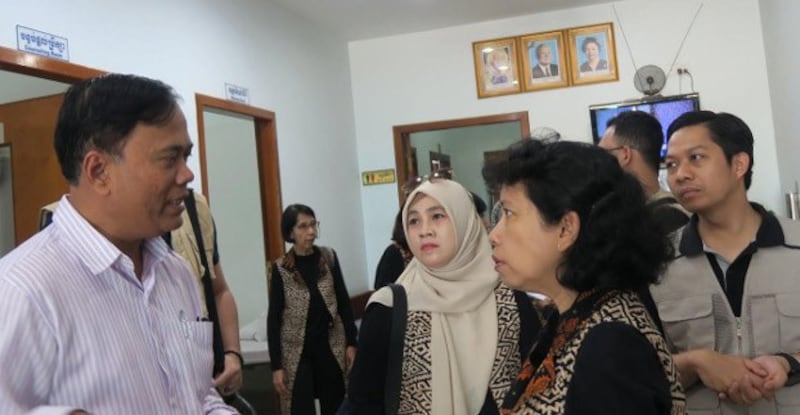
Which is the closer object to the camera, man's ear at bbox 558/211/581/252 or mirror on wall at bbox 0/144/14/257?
man's ear at bbox 558/211/581/252

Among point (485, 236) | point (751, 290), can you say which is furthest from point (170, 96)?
point (751, 290)

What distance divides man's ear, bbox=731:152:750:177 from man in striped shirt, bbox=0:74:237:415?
1.35 metres

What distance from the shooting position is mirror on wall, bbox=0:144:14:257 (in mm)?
3422

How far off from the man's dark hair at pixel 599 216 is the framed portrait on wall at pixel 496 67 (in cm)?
502

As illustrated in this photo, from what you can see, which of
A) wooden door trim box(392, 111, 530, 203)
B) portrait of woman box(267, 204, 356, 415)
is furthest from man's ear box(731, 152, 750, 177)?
wooden door trim box(392, 111, 530, 203)

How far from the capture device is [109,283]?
3.60 feet

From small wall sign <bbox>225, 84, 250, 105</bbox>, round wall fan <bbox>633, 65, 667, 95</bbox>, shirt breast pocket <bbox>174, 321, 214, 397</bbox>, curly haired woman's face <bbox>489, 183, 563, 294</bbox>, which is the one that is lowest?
shirt breast pocket <bbox>174, 321, 214, 397</bbox>

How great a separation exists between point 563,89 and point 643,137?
12.3 ft

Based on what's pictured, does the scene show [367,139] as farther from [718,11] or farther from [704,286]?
[704,286]

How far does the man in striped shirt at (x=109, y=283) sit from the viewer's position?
953 millimetres

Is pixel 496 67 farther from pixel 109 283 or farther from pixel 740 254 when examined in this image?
pixel 109 283

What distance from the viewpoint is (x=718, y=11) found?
18.0 ft

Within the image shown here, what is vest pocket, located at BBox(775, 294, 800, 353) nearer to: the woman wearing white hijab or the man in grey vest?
the man in grey vest

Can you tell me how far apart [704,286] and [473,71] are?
4.77 m
